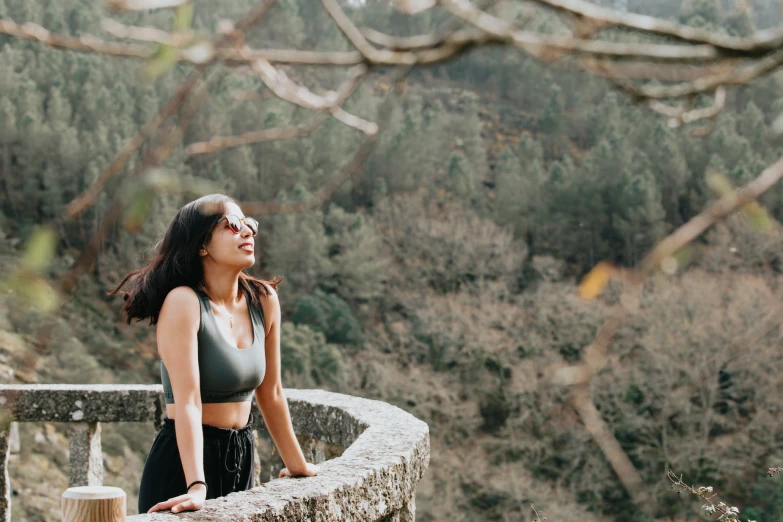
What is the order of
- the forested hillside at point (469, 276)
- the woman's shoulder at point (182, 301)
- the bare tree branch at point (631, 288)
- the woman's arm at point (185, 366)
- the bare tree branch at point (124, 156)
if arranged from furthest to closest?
the forested hillside at point (469, 276)
the woman's shoulder at point (182, 301)
the woman's arm at point (185, 366)
the bare tree branch at point (631, 288)
the bare tree branch at point (124, 156)

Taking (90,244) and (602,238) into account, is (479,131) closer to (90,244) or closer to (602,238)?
(602,238)

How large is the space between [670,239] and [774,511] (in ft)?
63.9

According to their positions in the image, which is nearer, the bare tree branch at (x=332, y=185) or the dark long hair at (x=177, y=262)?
the bare tree branch at (x=332, y=185)

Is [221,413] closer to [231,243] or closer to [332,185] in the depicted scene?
[231,243]

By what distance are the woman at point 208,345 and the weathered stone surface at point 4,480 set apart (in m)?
1.05

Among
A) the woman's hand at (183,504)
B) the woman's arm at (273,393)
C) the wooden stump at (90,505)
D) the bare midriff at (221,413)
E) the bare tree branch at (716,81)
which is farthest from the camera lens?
the woman's arm at (273,393)

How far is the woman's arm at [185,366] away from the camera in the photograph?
2207 millimetres

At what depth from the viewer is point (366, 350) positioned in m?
23.6

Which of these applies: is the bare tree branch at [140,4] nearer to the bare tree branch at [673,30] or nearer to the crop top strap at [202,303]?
the bare tree branch at [673,30]

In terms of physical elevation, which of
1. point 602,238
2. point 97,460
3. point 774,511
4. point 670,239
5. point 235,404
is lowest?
point 774,511

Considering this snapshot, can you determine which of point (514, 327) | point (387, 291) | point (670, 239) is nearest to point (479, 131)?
point (387, 291)

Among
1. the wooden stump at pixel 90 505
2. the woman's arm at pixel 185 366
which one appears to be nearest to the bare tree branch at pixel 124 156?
the wooden stump at pixel 90 505

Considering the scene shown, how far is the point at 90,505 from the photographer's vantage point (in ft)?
5.24

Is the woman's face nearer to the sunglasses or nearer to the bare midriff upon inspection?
the sunglasses
